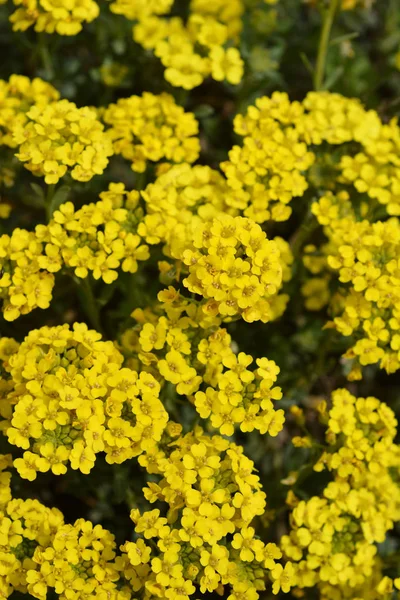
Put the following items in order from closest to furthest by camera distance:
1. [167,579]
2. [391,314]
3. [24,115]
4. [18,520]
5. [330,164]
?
[167,579] < [18,520] < [391,314] < [24,115] < [330,164]

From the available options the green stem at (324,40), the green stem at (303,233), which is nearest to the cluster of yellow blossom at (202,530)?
the green stem at (303,233)

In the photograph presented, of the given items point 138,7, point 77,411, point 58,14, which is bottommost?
point 77,411

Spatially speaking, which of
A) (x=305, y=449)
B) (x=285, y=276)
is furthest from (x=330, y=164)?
(x=305, y=449)

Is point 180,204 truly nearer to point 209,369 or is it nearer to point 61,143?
point 61,143

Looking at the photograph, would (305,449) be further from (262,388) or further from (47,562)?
(47,562)

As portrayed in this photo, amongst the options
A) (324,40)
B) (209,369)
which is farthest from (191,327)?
(324,40)

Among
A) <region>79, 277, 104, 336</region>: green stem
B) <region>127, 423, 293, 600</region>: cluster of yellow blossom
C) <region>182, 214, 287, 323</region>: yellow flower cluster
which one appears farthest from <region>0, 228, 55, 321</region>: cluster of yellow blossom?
<region>127, 423, 293, 600</region>: cluster of yellow blossom
